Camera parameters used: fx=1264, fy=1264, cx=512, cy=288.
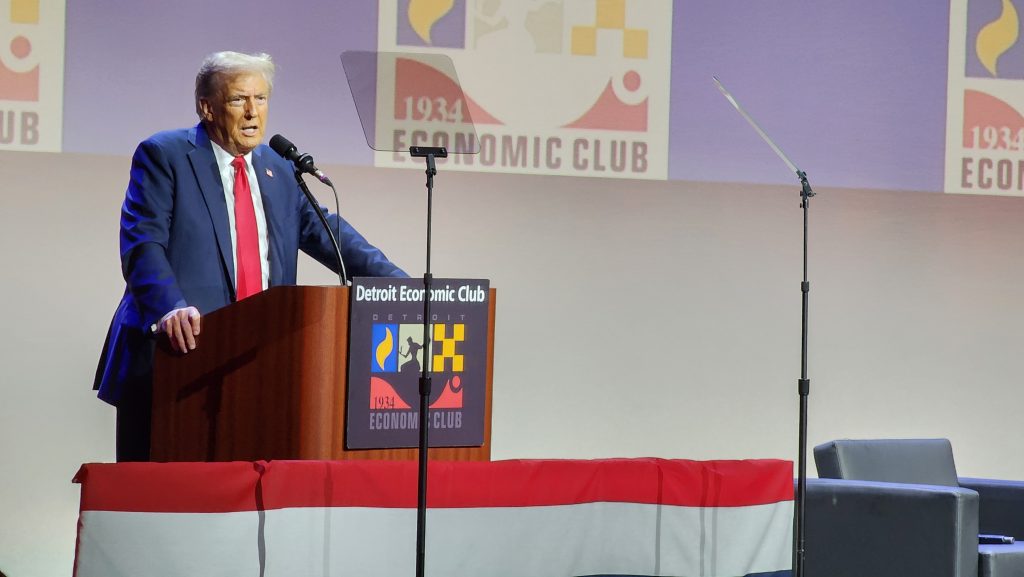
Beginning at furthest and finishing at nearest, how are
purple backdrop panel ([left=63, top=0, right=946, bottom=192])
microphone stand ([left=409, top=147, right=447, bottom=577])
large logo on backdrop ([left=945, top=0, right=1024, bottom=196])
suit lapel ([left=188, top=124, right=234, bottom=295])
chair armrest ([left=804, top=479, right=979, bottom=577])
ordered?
1. large logo on backdrop ([left=945, top=0, right=1024, bottom=196])
2. purple backdrop panel ([left=63, top=0, right=946, bottom=192])
3. chair armrest ([left=804, top=479, right=979, bottom=577])
4. suit lapel ([left=188, top=124, right=234, bottom=295])
5. microphone stand ([left=409, top=147, right=447, bottom=577])

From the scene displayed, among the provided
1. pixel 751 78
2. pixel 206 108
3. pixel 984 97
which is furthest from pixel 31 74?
pixel 984 97

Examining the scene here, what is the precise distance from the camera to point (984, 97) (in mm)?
5348

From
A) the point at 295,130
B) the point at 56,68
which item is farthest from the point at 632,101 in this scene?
the point at 56,68

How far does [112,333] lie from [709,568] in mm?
1581

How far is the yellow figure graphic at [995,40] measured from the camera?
534 cm

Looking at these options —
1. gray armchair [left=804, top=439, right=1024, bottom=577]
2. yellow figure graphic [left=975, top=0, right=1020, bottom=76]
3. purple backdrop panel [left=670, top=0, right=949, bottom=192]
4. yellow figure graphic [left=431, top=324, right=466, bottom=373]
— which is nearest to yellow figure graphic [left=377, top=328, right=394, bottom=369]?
yellow figure graphic [left=431, top=324, right=466, bottom=373]

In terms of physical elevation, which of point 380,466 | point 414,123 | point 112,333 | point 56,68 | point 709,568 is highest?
point 56,68

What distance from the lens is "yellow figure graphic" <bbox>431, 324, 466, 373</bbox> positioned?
2854 mm

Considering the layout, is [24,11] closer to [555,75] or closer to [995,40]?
[555,75]

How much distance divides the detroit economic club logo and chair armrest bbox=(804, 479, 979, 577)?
1884 mm

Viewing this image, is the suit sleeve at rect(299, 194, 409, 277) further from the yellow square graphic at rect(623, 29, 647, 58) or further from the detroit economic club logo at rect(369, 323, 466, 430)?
the yellow square graphic at rect(623, 29, 647, 58)

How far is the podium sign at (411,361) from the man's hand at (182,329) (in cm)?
34

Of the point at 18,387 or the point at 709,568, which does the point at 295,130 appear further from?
the point at 709,568

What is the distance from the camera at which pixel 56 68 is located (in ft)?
15.0
